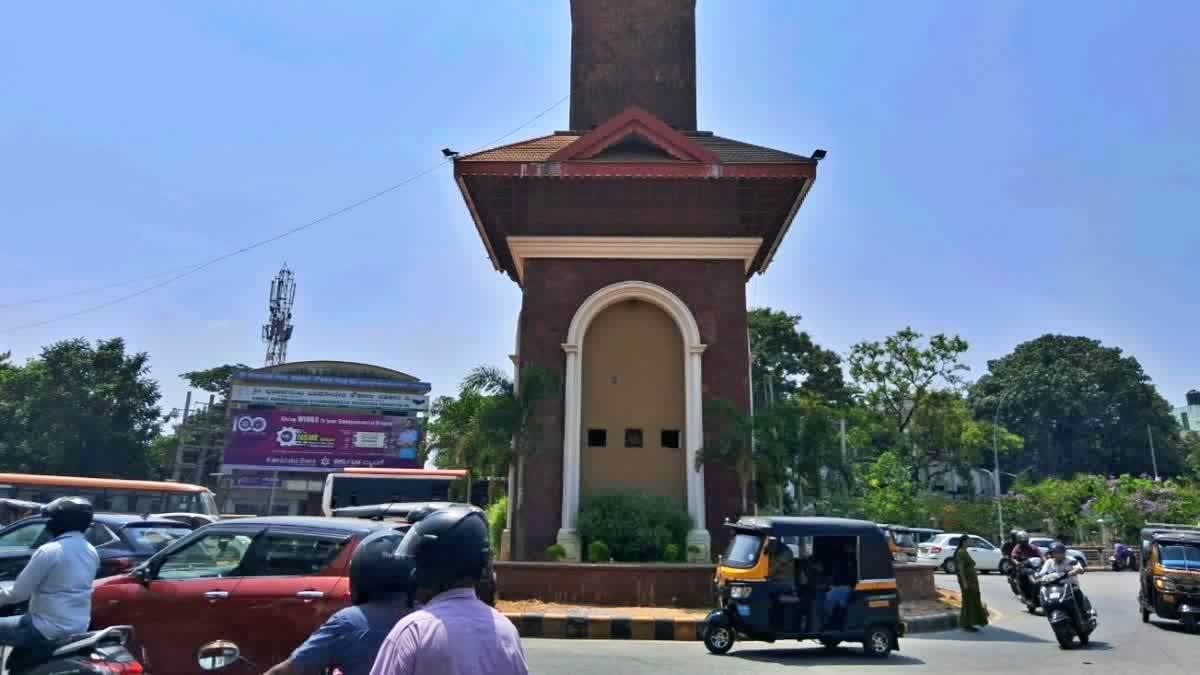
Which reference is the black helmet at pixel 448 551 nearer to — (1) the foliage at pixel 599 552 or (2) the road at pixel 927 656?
(2) the road at pixel 927 656

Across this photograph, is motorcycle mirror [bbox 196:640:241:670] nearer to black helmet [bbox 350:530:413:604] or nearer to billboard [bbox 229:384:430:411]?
black helmet [bbox 350:530:413:604]

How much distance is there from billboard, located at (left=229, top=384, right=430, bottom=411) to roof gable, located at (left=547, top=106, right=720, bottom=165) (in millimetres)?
39719

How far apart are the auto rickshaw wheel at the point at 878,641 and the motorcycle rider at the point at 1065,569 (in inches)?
123

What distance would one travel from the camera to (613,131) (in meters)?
18.2

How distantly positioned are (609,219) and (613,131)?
2.07 metres

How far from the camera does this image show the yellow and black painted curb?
440 inches

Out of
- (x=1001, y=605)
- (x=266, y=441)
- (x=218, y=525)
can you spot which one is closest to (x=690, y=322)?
(x=1001, y=605)

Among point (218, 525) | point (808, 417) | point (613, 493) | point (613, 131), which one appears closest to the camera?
point (218, 525)

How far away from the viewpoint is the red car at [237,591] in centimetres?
597

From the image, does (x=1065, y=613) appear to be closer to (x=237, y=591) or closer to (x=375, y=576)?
(x=237, y=591)

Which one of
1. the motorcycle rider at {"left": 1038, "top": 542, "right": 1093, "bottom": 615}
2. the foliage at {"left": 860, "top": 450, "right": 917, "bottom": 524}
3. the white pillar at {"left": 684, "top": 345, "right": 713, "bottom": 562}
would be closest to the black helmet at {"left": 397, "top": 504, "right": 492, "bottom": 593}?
the motorcycle rider at {"left": 1038, "top": 542, "right": 1093, "bottom": 615}

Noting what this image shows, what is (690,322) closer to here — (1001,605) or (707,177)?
(707,177)

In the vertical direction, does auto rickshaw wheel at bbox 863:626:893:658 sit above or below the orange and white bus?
below

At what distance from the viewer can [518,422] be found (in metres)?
16.0
